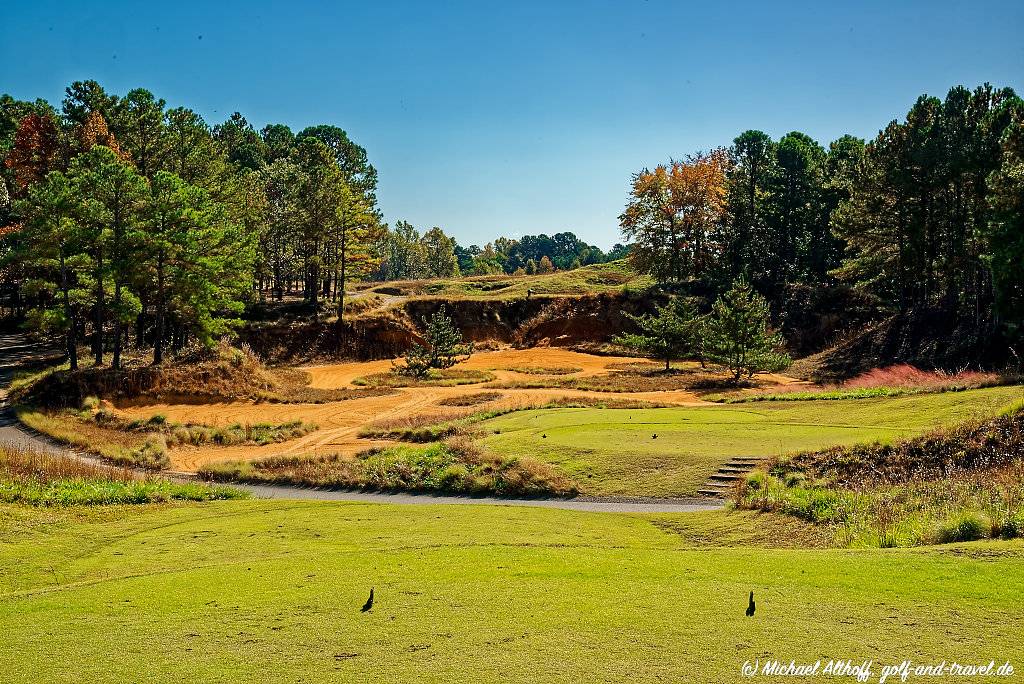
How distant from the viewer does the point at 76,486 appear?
18.0 m

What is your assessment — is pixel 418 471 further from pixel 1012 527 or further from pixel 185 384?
pixel 185 384

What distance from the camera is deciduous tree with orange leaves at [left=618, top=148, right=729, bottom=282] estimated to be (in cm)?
6475

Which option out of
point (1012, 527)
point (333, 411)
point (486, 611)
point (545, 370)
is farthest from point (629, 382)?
point (486, 611)

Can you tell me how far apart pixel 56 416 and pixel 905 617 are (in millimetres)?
34579

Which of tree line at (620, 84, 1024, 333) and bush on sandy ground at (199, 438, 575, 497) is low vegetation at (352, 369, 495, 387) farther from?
tree line at (620, 84, 1024, 333)

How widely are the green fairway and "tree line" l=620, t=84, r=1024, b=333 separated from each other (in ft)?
40.1

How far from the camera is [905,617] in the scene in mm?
6605

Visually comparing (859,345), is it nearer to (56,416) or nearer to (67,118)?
(56,416)

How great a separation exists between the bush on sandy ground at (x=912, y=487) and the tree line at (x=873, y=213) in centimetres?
1936

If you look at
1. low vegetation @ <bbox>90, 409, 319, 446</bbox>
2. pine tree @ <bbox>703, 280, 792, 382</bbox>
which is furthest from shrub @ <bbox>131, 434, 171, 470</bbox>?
pine tree @ <bbox>703, 280, 792, 382</bbox>

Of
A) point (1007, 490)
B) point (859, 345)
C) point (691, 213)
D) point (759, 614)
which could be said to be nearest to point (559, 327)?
point (691, 213)

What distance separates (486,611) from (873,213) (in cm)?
4621

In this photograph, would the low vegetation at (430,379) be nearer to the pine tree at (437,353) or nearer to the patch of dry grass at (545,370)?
the pine tree at (437,353)

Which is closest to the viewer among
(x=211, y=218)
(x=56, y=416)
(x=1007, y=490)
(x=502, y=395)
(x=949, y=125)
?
(x=1007, y=490)
